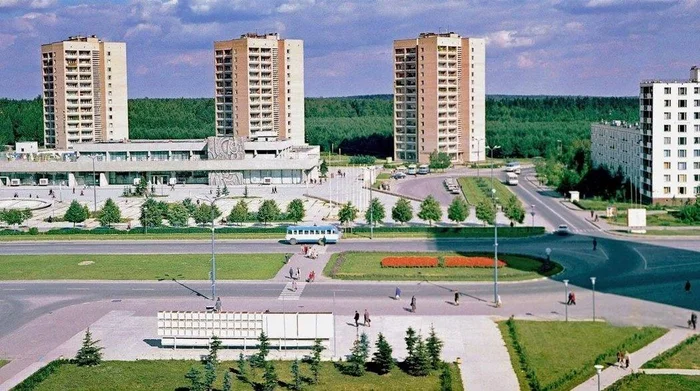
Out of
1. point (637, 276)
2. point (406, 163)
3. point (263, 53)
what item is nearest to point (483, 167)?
point (406, 163)

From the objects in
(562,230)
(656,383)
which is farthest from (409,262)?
(656,383)

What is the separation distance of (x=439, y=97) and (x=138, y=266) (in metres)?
92.6

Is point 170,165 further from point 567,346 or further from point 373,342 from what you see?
point 567,346

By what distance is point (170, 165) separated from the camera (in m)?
120

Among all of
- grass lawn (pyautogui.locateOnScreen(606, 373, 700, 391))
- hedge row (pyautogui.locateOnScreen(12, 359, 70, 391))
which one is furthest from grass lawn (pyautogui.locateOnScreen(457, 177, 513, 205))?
hedge row (pyautogui.locateOnScreen(12, 359, 70, 391))

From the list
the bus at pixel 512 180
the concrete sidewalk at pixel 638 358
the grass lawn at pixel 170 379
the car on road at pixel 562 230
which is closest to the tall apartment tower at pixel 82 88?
the bus at pixel 512 180

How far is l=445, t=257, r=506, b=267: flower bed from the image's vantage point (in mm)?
61031

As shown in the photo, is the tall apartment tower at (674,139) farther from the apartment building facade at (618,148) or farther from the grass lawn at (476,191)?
the grass lawn at (476,191)

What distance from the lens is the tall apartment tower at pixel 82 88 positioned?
5861 inches

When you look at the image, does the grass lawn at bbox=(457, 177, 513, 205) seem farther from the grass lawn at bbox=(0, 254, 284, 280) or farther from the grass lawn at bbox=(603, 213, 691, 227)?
the grass lawn at bbox=(0, 254, 284, 280)

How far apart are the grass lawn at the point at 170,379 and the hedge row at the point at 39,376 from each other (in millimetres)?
209

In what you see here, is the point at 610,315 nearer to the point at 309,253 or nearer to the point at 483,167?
the point at 309,253

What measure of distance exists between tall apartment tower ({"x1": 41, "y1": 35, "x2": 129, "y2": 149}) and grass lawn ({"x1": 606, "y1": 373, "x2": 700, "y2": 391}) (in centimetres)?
12194

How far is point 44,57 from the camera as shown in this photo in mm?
150875
